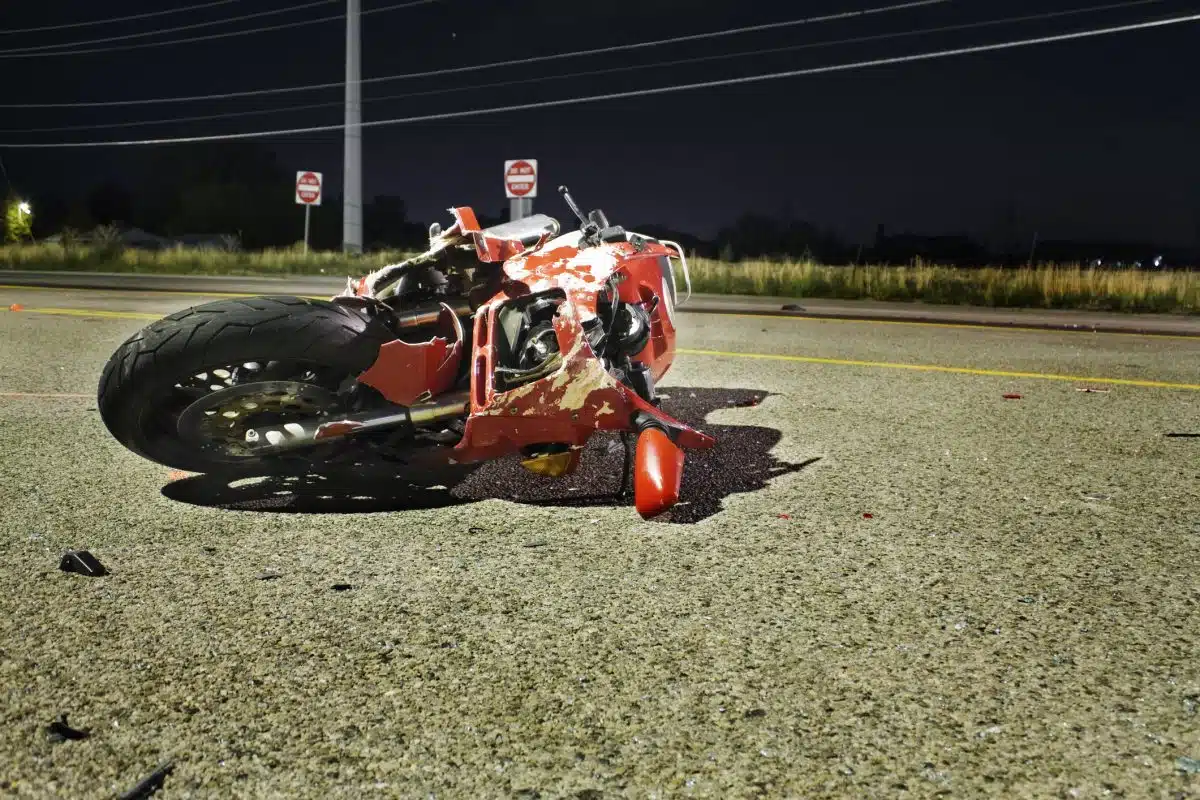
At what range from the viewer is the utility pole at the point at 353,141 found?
102ft

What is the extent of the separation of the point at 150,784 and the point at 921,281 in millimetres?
22079

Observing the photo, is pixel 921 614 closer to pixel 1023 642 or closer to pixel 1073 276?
pixel 1023 642

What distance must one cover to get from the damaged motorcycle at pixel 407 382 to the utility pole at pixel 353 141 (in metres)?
28.2

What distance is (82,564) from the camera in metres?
2.95

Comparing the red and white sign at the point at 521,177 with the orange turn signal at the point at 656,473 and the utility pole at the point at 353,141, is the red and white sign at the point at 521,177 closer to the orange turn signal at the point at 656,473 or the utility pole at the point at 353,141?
the utility pole at the point at 353,141

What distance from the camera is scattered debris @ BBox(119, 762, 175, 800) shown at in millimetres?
1783

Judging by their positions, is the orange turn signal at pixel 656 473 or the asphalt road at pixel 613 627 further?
the orange turn signal at pixel 656 473

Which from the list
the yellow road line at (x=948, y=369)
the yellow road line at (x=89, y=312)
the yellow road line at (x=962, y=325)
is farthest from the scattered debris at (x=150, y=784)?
the yellow road line at (x=962, y=325)

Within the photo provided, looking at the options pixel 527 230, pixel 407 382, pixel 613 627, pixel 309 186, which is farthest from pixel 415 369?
pixel 309 186

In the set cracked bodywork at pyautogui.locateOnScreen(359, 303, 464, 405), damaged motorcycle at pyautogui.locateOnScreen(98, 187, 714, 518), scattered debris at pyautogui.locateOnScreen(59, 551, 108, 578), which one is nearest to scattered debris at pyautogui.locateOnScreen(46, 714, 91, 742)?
scattered debris at pyautogui.locateOnScreen(59, 551, 108, 578)

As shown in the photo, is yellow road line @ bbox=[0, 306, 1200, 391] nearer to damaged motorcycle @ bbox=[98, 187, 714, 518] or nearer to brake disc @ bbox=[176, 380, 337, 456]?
damaged motorcycle @ bbox=[98, 187, 714, 518]

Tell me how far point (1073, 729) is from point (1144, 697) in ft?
0.93

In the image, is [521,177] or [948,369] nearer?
[948,369]

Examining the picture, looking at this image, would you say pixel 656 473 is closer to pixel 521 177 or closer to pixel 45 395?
pixel 45 395
